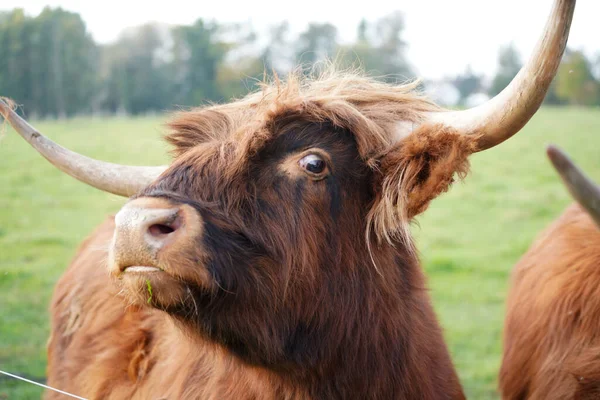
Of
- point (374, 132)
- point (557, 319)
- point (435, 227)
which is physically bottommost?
point (435, 227)

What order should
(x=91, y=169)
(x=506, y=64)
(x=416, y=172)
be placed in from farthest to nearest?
(x=506, y=64), (x=91, y=169), (x=416, y=172)

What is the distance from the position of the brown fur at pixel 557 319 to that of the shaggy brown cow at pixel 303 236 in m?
0.67

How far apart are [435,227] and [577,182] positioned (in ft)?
37.1

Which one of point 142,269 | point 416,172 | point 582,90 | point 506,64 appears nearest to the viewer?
point 142,269

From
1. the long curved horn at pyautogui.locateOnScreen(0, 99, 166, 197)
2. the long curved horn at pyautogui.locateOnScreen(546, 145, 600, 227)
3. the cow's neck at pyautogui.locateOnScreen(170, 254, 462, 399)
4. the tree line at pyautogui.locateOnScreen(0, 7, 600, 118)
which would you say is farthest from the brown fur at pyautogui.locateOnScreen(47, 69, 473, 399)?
the tree line at pyautogui.locateOnScreen(0, 7, 600, 118)

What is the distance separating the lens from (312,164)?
2.62 meters

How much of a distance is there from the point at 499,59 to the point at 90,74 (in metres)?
12.7

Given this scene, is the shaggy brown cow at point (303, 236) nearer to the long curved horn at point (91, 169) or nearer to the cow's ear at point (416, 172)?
the cow's ear at point (416, 172)

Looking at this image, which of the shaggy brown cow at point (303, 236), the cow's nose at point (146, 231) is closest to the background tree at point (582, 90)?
the shaggy brown cow at point (303, 236)

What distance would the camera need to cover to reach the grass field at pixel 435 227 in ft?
22.3

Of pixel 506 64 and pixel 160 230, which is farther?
pixel 506 64

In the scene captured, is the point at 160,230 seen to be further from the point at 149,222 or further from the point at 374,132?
the point at 374,132

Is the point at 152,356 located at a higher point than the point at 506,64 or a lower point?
lower

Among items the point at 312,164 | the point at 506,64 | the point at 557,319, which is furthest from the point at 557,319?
the point at 506,64
